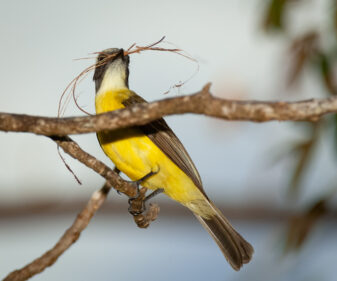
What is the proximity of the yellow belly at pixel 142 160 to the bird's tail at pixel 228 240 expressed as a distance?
1.03 feet

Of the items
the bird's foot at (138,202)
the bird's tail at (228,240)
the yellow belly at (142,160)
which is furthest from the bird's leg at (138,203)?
the bird's tail at (228,240)

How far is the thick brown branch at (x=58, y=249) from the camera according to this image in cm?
321

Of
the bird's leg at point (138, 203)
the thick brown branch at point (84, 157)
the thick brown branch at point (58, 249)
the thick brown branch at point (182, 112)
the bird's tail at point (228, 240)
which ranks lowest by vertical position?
the bird's tail at point (228, 240)

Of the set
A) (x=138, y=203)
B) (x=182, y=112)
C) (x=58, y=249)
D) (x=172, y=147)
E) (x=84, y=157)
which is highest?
(x=182, y=112)

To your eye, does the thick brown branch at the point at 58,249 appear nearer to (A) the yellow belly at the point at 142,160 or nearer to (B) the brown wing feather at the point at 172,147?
(A) the yellow belly at the point at 142,160

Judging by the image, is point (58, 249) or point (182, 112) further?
point (58, 249)

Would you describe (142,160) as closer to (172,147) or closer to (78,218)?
(172,147)

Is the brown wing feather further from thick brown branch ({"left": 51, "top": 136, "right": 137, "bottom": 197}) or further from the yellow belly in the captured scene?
thick brown branch ({"left": 51, "top": 136, "right": 137, "bottom": 197})

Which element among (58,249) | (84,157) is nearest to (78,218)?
(58,249)

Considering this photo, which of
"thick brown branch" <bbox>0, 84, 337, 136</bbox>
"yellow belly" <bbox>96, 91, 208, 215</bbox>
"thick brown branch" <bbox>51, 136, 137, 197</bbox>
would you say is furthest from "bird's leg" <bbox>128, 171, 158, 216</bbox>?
"thick brown branch" <bbox>0, 84, 337, 136</bbox>

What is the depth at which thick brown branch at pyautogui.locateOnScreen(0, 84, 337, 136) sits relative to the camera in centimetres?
255

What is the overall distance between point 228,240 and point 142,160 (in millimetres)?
1056

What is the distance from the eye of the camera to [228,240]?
15.8ft

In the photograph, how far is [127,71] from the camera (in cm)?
517
